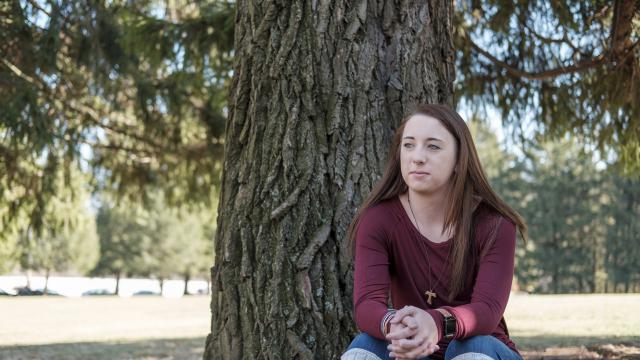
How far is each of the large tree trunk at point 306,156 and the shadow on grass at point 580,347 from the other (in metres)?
3.33

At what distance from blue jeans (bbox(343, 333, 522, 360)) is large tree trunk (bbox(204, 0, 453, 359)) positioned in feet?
2.09

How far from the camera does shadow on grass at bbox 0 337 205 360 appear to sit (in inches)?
306

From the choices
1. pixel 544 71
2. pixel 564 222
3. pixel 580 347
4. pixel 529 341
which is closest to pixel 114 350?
pixel 529 341

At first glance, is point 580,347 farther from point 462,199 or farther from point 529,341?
point 462,199

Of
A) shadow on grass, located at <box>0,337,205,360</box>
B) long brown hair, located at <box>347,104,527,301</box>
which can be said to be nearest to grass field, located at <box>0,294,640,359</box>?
shadow on grass, located at <box>0,337,205,360</box>

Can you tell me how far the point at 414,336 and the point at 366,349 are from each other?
0.24 m

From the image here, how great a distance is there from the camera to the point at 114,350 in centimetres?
860

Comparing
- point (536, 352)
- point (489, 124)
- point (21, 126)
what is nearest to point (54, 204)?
point (21, 126)

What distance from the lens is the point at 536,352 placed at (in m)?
6.46

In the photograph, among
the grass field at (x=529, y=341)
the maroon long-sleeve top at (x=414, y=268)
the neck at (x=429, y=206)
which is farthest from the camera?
the grass field at (x=529, y=341)

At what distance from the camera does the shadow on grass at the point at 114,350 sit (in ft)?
25.5

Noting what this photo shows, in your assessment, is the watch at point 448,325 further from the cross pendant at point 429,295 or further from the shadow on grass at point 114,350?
the shadow on grass at point 114,350

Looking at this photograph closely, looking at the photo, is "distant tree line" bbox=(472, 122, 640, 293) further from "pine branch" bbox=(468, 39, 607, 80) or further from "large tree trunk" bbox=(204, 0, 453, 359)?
→ "large tree trunk" bbox=(204, 0, 453, 359)

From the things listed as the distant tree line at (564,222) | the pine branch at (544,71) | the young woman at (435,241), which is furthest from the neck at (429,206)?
the distant tree line at (564,222)
